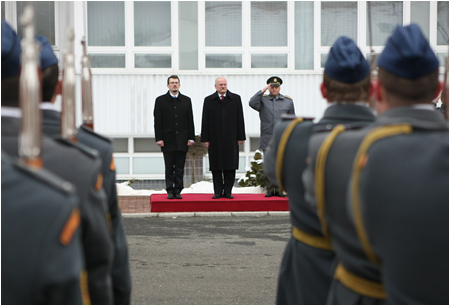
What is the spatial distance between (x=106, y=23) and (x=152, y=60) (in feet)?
4.01

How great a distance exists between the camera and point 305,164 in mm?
3312

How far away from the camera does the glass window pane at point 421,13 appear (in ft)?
57.3

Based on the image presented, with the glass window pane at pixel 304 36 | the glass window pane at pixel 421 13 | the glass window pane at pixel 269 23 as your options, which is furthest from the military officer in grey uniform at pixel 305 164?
the glass window pane at pixel 421 13

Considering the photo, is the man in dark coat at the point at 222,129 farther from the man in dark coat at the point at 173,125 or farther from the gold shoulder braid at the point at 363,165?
the gold shoulder braid at the point at 363,165

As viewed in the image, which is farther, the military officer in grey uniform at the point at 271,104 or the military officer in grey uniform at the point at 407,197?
the military officer in grey uniform at the point at 271,104

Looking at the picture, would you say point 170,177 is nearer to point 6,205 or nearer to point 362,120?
point 362,120

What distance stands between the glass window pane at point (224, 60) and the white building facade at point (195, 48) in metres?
0.02

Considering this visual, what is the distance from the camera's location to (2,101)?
222 cm

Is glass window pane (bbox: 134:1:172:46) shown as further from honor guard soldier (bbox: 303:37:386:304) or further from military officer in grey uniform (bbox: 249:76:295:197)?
honor guard soldier (bbox: 303:37:386:304)

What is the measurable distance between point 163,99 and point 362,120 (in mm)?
9271

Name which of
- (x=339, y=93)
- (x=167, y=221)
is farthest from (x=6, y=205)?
(x=167, y=221)

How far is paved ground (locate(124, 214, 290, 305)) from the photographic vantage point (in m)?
6.36

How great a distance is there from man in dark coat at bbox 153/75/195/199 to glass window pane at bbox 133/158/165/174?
4.83 meters

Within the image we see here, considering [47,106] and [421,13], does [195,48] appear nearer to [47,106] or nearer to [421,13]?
[421,13]
